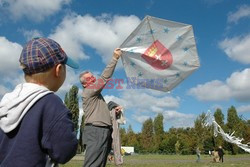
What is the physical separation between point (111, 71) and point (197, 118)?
7445 centimetres

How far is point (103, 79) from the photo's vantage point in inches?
A: 202

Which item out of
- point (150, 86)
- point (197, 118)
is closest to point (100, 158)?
point (150, 86)

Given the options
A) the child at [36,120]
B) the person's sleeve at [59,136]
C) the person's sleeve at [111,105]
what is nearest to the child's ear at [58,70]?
the child at [36,120]

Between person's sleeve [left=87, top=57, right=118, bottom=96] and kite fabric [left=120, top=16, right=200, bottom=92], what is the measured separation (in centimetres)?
69

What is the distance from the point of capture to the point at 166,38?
19.8 feet

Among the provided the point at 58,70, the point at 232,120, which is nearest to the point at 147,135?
the point at 232,120

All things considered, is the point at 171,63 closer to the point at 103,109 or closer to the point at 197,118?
the point at 103,109

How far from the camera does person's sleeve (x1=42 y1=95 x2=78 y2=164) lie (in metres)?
2.00

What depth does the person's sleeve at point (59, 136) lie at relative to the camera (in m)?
2.00

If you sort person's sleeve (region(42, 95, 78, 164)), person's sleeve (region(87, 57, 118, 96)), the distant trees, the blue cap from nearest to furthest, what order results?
1. person's sleeve (region(42, 95, 78, 164))
2. the blue cap
3. person's sleeve (region(87, 57, 118, 96))
4. the distant trees

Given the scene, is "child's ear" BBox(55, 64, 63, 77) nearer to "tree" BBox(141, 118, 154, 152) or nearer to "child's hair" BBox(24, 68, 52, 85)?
"child's hair" BBox(24, 68, 52, 85)

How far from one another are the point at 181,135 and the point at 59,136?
93.0 m

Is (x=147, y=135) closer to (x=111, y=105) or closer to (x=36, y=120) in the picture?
(x=111, y=105)

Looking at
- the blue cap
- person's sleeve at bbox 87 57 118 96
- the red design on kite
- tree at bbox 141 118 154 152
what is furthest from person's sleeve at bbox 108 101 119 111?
tree at bbox 141 118 154 152
